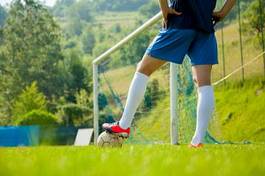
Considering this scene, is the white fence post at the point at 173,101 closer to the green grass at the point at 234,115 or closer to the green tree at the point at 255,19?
the green grass at the point at 234,115

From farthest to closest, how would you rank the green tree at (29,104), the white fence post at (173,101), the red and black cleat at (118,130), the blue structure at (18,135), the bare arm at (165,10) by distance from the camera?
the green tree at (29,104) → the blue structure at (18,135) → the white fence post at (173,101) → the bare arm at (165,10) → the red and black cleat at (118,130)

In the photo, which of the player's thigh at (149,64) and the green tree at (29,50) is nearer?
the player's thigh at (149,64)

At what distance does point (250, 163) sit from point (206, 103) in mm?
2580

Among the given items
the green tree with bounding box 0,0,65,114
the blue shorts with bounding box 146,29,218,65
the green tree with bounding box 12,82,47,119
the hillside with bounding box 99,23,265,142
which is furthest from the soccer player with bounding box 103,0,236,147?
the green tree with bounding box 0,0,65,114

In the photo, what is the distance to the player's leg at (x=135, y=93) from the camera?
4.79 m

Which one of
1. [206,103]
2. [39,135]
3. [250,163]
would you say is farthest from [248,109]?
[39,135]

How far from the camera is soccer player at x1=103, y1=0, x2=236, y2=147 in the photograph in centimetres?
480

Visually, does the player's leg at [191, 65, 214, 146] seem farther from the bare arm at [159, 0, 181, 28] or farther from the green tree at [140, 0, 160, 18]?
the green tree at [140, 0, 160, 18]

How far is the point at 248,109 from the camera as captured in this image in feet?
38.4

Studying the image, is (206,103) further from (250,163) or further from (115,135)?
(250,163)

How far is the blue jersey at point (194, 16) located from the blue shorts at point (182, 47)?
0.05 m

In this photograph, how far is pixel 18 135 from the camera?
20.8 metres

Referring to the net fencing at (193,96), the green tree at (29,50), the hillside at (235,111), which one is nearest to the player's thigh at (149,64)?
the net fencing at (193,96)

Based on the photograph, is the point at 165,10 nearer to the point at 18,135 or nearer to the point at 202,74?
Result: the point at 202,74
